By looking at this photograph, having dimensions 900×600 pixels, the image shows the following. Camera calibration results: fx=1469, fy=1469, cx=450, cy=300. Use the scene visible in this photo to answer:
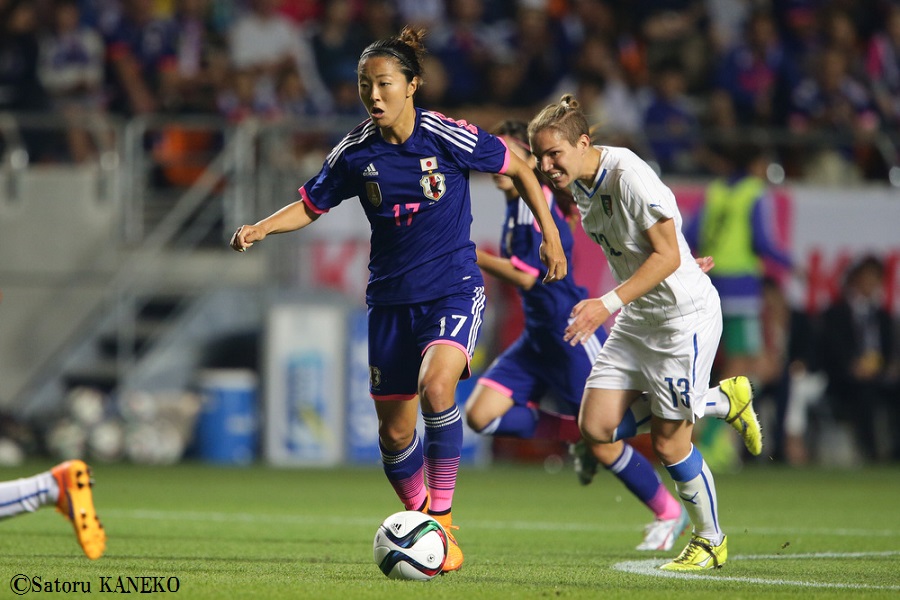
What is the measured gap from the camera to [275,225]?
6637 millimetres

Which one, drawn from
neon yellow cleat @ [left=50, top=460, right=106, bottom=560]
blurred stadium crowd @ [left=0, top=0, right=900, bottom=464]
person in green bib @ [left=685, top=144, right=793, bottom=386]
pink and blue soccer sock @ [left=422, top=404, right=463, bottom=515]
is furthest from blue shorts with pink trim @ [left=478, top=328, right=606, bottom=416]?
blurred stadium crowd @ [left=0, top=0, right=900, bottom=464]

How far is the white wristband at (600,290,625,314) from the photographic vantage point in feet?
19.5

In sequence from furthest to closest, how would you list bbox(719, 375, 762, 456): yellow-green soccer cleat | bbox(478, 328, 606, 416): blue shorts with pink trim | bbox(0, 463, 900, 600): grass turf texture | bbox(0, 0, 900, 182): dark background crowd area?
1. bbox(0, 0, 900, 182): dark background crowd area
2. bbox(478, 328, 606, 416): blue shorts with pink trim
3. bbox(719, 375, 762, 456): yellow-green soccer cleat
4. bbox(0, 463, 900, 600): grass turf texture

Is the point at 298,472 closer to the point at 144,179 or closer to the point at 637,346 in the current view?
the point at 144,179

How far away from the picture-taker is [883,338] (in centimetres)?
1498

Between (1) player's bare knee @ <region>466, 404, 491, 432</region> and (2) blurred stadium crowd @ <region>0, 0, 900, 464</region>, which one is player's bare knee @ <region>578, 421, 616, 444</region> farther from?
(2) blurred stadium crowd @ <region>0, 0, 900, 464</region>

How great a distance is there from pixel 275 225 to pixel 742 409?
2366 mm

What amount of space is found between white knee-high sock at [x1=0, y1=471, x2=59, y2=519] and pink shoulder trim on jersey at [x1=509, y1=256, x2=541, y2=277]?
3.17m

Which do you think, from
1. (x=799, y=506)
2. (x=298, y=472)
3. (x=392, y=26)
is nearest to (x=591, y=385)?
(x=799, y=506)

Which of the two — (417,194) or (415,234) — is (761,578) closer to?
(415,234)

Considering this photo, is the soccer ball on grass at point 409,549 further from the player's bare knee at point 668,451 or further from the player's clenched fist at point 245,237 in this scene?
the player's clenched fist at point 245,237

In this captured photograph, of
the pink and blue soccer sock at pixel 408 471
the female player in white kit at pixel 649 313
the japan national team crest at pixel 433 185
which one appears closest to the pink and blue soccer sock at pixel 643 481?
the female player in white kit at pixel 649 313

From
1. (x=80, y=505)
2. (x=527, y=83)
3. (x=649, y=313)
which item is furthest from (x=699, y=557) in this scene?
(x=527, y=83)

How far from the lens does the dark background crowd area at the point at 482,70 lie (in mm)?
15617
